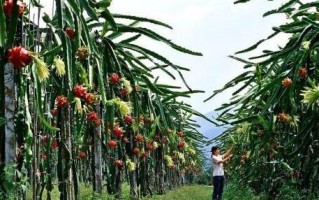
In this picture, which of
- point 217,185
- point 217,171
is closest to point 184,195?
point 217,185

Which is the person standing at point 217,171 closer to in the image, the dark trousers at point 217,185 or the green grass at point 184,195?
the dark trousers at point 217,185

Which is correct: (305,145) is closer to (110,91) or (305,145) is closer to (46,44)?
(110,91)

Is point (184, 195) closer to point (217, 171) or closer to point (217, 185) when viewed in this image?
point (217, 185)

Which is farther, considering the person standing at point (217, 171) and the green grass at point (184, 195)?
the green grass at point (184, 195)

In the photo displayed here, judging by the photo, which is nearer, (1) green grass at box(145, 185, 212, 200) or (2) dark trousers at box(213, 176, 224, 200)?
(2) dark trousers at box(213, 176, 224, 200)

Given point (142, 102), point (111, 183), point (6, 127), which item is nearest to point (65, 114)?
point (6, 127)

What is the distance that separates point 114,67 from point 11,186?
9.22ft

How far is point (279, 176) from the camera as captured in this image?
30.5ft

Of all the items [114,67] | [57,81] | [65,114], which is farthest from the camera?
[114,67]

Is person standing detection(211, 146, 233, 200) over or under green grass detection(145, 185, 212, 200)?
over

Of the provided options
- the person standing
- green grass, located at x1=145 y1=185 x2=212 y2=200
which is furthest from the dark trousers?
green grass, located at x1=145 y1=185 x2=212 y2=200

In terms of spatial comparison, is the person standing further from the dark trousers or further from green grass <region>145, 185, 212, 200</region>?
green grass <region>145, 185, 212, 200</region>

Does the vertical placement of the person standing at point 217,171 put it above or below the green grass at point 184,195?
above

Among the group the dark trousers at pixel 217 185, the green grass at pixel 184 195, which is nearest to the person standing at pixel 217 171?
the dark trousers at pixel 217 185
